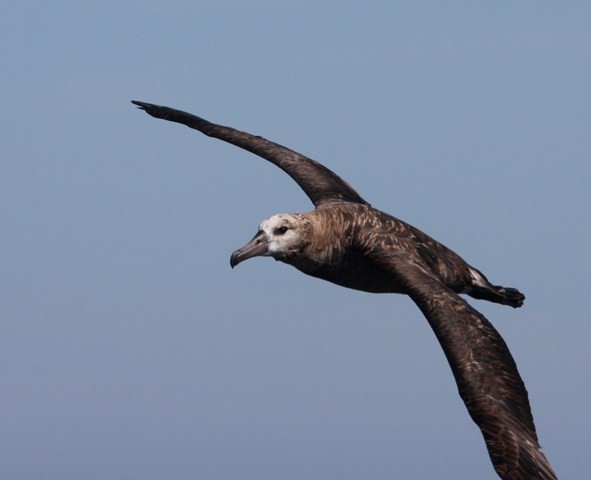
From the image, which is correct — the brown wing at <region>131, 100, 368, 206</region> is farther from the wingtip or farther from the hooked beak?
the hooked beak

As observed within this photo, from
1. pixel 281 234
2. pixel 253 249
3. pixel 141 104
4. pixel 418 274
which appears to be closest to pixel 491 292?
pixel 418 274

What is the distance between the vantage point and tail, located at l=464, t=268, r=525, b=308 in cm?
2486

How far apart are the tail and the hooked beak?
11.2ft

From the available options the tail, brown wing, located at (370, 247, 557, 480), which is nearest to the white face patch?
brown wing, located at (370, 247, 557, 480)

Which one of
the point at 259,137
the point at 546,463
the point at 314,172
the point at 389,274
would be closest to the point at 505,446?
the point at 546,463

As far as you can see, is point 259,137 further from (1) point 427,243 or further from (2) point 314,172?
(1) point 427,243

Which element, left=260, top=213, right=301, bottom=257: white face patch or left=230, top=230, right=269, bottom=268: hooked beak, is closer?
left=230, top=230, right=269, bottom=268: hooked beak

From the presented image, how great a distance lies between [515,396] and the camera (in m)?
20.7

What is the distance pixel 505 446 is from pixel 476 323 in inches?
79.5

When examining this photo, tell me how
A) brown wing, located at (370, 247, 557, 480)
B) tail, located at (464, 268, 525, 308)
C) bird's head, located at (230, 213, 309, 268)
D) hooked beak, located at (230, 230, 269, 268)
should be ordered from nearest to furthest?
brown wing, located at (370, 247, 557, 480) → hooked beak, located at (230, 230, 269, 268) → bird's head, located at (230, 213, 309, 268) → tail, located at (464, 268, 525, 308)

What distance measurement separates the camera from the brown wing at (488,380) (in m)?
19.7

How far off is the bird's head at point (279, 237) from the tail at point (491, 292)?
297cm

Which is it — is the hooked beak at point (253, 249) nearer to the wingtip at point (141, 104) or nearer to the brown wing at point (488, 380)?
the brown wing at point (488, 380)

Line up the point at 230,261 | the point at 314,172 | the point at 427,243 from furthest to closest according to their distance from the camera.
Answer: the point at 314,172, the point at 427,243, the point at 230,261
